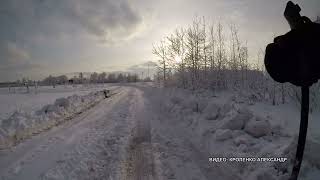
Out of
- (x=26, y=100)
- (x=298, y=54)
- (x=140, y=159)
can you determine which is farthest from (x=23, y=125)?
(x=26, y=100)

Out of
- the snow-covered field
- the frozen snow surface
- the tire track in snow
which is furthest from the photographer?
the snow-covered field

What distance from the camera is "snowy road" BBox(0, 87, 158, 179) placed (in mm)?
6664

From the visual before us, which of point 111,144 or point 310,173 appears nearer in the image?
point 310,173

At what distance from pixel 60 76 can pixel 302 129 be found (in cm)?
20572

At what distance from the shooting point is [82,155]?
26.8ft

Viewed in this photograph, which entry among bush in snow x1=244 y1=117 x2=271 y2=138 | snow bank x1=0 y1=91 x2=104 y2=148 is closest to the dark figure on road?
bush in snow x1=244 y1=117 x2=271 y2=138

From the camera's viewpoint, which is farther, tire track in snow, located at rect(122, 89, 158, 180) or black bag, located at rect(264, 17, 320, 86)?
tire track in snow, located at rect(122, 89, 158, 180)

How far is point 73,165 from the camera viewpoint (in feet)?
23.8

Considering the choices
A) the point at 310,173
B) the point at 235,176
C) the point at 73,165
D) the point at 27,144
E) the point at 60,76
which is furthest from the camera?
the point at 60,76

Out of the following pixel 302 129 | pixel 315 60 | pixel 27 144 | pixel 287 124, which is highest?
pixel 315 60

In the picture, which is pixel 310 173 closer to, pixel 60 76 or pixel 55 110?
pixel 55 110

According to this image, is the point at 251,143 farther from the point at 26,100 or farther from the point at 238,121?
the point at 26,100

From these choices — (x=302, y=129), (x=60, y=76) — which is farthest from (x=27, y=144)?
(x=60, y=76)

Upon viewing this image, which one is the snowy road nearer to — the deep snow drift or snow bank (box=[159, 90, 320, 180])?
the deep snow drift
